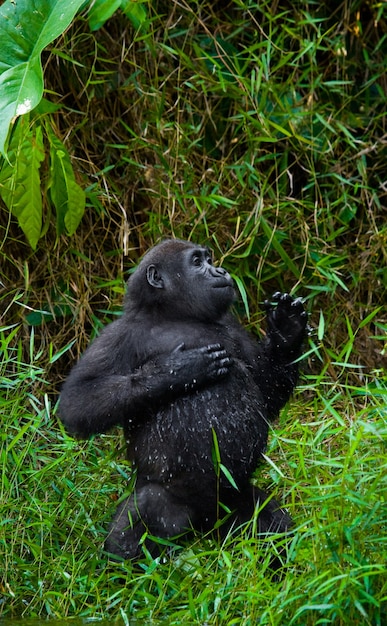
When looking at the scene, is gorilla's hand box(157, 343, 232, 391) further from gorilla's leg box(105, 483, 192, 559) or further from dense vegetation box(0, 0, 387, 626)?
dense vegetation box(0, 0, 387, 626)

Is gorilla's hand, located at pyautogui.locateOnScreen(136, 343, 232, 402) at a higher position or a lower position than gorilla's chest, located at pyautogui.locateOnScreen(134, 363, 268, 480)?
higher

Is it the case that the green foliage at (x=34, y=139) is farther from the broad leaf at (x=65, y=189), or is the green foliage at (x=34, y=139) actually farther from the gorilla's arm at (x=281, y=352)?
the gorilla's arm at (x=281, y=352)

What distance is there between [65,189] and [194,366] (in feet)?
5.21

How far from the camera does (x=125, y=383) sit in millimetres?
4762

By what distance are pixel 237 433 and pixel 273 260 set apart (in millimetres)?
2090

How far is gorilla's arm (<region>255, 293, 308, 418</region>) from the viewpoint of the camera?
524 centimetres

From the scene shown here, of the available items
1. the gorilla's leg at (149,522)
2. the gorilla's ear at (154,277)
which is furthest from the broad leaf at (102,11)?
the gorilla's leg at (149,522)

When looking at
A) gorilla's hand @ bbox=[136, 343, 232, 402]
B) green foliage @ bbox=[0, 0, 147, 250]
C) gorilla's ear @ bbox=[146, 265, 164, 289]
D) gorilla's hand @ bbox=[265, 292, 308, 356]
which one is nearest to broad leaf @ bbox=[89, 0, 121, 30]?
green foliage @ bbox=[0, 0, 147, 250]

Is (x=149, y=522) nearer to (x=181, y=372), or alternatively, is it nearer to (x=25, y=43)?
(x=181, y=372)

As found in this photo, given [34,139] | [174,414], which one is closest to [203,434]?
[174,414]

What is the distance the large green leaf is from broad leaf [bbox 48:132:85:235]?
31.4 inches

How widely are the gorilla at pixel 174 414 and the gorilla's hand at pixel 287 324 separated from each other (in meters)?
0.29

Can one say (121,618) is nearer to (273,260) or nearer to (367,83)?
(273,260)

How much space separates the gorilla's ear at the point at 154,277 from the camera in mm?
5023
